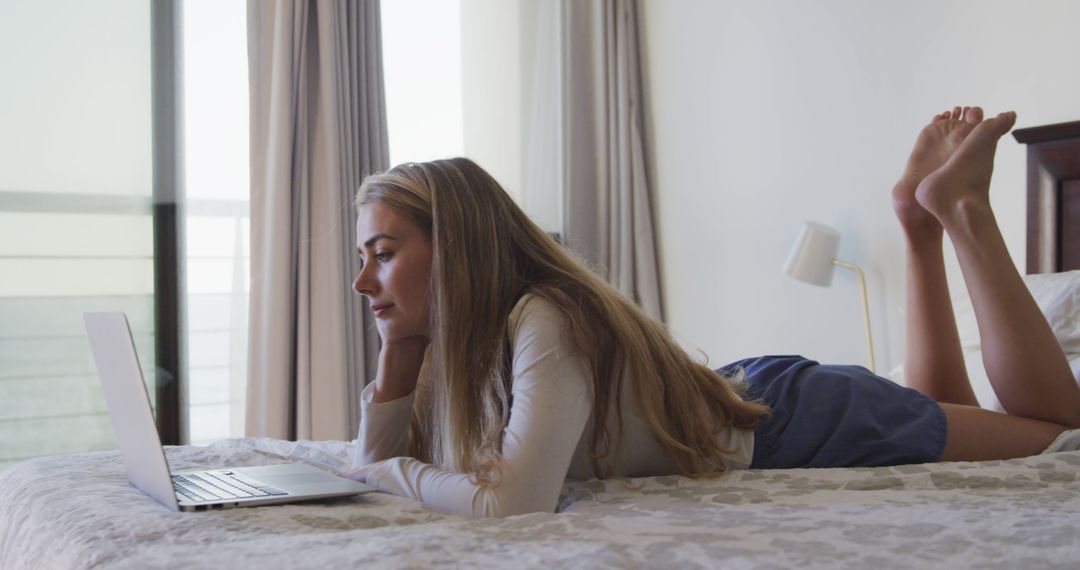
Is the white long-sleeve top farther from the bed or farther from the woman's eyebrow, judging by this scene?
the woman's eyebrow

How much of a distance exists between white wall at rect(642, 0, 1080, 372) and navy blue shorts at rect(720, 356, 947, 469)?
4.11ft

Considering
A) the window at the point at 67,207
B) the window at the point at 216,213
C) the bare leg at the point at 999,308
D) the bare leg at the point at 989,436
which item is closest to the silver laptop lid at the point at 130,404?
the bare leg at the point at 989,436

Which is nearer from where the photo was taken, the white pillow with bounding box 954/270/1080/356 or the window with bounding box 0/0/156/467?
the white pillow with bounding box 954/270/1080/356

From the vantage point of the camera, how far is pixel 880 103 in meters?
3.04

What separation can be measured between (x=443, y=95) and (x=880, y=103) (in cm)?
162

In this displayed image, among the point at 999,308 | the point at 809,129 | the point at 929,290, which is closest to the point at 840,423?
the point at 999,308

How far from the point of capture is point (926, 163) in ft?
6.59

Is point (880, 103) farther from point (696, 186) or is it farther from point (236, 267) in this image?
point (236, 267)

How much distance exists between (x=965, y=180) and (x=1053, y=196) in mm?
906

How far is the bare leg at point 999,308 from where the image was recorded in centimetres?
167

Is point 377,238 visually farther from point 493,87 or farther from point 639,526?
point 493,87

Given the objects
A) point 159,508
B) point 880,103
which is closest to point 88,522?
point 159,508

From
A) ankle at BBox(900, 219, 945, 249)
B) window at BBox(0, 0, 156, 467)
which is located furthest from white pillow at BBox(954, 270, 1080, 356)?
window at BBox(0, 0, 156, 467)

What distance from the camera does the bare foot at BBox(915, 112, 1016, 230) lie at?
175 cm
